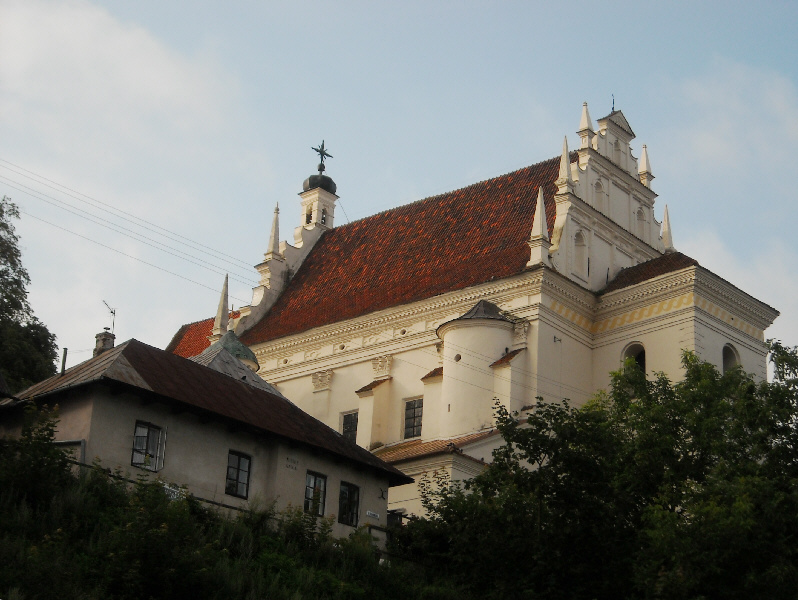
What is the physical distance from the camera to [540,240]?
44344mm

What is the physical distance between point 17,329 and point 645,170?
23.9 metres

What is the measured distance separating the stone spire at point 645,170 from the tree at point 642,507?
734 inches

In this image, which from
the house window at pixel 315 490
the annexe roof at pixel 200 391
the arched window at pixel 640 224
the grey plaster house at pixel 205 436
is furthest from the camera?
the arched window at pixel 640 224

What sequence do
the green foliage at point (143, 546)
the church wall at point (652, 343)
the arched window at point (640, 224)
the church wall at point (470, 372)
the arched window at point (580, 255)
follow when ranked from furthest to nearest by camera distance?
the arched window at point (640, 224)
the arched window at point (580, 255)
the church wall at point (652, 343)
the church wall at point (470, 372)
the green foliage at point (143, 546)

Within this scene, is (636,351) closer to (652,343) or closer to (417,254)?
(652,343)

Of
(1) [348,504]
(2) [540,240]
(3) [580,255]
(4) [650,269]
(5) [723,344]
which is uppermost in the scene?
(3) [580,255]

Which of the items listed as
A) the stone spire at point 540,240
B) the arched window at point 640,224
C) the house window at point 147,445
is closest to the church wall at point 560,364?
the stone spire at point 540,240

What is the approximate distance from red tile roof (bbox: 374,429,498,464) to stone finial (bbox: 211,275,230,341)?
11931 mm

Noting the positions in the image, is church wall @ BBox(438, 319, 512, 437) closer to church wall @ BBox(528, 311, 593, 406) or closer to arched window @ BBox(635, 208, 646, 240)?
church wall @ BBox(528, 311, 593, 406)

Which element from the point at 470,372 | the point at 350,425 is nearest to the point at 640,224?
the point at 470,372

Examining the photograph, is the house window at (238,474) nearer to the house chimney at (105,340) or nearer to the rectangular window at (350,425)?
the house chimney at (105,340)

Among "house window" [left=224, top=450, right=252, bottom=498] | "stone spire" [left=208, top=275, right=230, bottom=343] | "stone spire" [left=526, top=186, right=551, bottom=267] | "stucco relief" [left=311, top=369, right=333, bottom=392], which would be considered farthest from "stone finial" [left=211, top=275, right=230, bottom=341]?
"house window" [left=224, top=450, right=252, bottom=498]

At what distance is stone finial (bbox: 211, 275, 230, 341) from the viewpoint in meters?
53.7

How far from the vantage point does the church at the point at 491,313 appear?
43.0m
